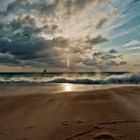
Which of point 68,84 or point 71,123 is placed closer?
point 71,123

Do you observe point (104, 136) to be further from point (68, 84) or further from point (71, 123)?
point (68, 84)

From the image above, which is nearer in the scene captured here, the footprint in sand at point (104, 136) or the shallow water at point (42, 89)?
the footprint in sand at point (104, 136)

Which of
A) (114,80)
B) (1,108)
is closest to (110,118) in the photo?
(1,108)

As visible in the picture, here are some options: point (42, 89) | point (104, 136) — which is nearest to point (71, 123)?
point (104, 136)

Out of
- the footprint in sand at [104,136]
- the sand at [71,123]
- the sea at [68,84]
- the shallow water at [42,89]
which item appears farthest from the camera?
the sea at [68,84]

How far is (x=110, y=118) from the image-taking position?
4270mm

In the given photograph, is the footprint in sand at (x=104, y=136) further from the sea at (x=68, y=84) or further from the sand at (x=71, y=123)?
the sea at (x=68, y=84)

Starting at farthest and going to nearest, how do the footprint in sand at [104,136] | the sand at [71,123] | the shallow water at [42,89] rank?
the shallow water at [42,89] → the sand at [71,123] → the footprint in sand at [104,136]

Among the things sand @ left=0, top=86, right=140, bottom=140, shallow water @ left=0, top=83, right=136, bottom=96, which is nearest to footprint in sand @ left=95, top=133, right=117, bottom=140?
sand @ left=0, top=86, right=140, bottom=140

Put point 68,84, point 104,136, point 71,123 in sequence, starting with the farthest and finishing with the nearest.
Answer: point 68,84 → point 71,123 → point 104,136

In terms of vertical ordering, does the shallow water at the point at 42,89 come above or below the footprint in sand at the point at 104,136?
above

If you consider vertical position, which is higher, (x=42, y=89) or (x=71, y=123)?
(x=42, y=89)

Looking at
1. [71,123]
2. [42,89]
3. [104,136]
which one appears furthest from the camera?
[42,89]

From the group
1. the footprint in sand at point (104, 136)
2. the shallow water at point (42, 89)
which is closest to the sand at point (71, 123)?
the footprint in sand at point (104, 136)
